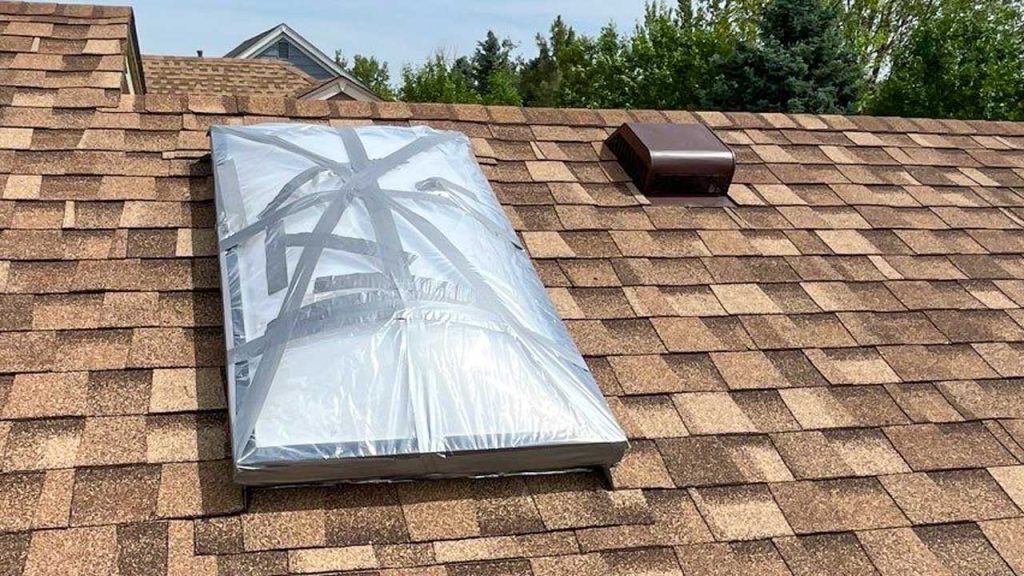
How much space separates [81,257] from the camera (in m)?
3.38

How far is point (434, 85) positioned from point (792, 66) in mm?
14791

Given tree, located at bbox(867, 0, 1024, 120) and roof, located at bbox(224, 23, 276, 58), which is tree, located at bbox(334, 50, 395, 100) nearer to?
roof, located at bbox(224, 23, 276, 58)

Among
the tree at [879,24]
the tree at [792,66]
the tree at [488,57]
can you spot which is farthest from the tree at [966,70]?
the tree at [488,57]

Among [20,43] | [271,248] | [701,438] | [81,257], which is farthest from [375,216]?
[20,43]

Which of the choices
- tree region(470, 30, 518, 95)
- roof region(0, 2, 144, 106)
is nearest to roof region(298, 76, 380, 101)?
roof region(0, 2, 144, 106)

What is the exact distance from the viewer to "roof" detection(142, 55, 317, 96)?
16719mm

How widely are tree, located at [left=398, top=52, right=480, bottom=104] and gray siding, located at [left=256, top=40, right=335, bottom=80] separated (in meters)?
3.55

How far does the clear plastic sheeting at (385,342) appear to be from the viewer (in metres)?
2.45

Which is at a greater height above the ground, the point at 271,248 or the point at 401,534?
the point at 271,248

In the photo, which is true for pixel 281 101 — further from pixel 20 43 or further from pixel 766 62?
pixel 766 62

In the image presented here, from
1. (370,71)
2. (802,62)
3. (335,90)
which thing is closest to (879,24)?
(802,62)

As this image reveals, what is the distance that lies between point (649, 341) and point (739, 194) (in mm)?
1847

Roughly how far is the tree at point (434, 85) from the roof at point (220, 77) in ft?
34.8

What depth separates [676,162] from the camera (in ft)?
15.5
